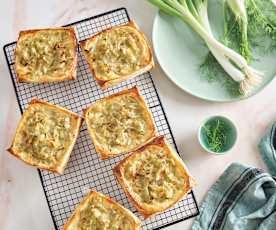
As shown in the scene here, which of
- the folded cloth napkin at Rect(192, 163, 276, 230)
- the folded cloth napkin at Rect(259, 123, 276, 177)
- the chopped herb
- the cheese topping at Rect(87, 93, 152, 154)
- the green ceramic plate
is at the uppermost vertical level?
the green ceramic plate

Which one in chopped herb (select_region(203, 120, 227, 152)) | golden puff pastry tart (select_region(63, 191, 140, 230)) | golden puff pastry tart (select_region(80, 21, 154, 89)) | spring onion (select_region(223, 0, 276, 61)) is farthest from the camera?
spring onion (select_region(223, 0, 276, 61))

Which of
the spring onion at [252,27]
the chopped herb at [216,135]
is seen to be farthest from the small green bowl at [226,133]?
the spring onion at [252,27]

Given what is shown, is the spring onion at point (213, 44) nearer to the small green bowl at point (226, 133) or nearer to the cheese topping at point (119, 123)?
the small green bowl at point (226, 133)

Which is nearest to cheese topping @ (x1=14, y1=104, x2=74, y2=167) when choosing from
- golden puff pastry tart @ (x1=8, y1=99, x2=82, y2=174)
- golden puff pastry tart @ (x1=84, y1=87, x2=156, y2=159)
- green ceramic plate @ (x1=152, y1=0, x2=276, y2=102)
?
golden puff pastry tart @ (x1=8, y1=99, x2=82, y2=174)

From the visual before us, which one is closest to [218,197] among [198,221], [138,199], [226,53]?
[198,221]

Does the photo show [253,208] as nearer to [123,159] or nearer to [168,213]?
[168,213]

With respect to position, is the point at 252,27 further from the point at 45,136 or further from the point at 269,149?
the point at 45,136

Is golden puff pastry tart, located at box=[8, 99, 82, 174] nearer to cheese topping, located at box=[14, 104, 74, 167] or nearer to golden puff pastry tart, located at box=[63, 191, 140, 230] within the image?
cheese topping, located at box=[14, 104, 74, 167]
